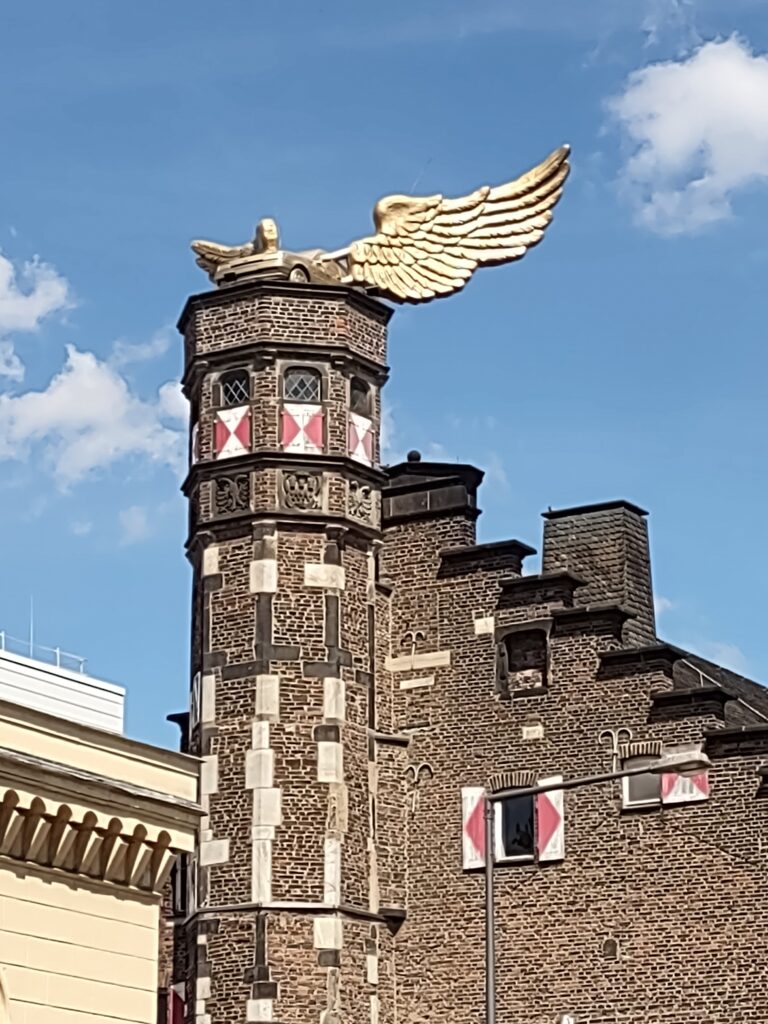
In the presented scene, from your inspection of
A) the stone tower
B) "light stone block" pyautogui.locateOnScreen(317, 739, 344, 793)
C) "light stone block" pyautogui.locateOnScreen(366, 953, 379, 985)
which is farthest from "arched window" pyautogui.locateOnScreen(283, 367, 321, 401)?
"light stone block" pyautogui.locateOnScreen(366, 953, 379, 985)

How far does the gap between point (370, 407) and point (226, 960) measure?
811 cm

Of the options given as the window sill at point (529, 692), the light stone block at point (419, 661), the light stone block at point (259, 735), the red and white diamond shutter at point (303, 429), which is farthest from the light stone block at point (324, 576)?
the window sill at point (529, 692)

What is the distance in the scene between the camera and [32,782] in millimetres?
24672

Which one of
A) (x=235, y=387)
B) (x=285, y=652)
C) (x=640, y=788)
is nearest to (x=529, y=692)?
(x=640, y=788)

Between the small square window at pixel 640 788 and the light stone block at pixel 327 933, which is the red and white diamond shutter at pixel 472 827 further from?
the light stone block at pixel 327 933

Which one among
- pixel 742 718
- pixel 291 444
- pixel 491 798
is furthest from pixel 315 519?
pixel 491 798

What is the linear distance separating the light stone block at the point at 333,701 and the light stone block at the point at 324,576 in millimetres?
1311

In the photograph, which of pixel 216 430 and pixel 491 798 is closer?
pixel 491 798

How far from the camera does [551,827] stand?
1484 inches

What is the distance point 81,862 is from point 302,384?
13198 mm

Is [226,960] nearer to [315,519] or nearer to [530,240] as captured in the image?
[315,519]

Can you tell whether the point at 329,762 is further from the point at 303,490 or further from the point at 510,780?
the point at 303,490

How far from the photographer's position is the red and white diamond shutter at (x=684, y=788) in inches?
1438

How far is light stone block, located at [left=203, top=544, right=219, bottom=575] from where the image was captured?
37.4 m
